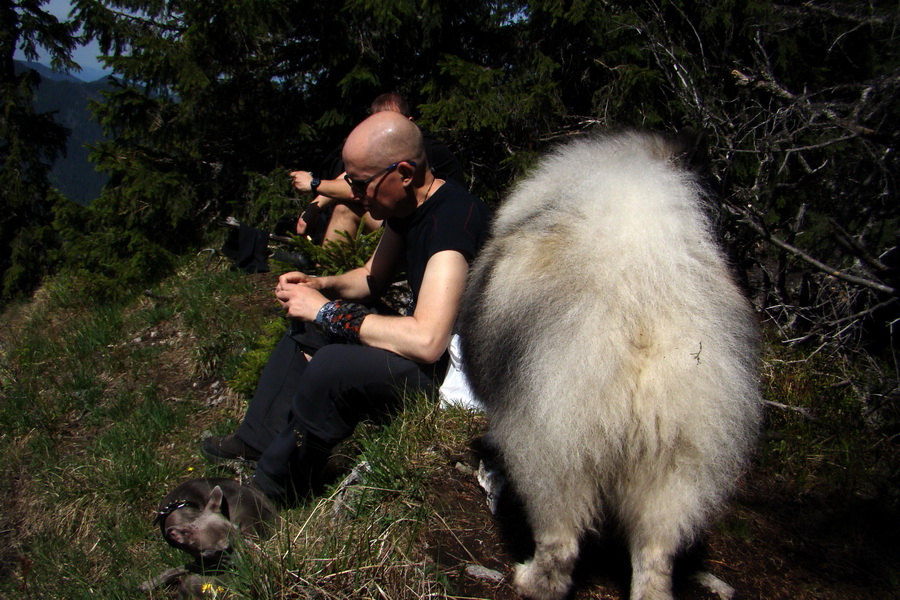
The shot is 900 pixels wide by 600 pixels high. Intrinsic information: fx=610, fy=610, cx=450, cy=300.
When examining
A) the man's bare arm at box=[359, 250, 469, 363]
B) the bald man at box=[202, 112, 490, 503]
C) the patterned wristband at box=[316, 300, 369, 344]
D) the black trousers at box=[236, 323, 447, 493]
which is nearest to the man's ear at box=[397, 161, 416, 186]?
the bald man at box=[202, 112, 490, 503]

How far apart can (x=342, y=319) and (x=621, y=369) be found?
1453mm

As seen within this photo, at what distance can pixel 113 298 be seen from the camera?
6.12 m

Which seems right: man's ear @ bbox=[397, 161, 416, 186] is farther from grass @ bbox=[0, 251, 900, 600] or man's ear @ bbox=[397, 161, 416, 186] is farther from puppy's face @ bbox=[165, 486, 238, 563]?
puppy's face @ bbox=[165, 486, 238, 563]

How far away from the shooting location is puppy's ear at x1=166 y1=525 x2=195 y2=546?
96.2 inches

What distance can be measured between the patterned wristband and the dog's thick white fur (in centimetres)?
90

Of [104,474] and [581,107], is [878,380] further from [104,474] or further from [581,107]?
[104,474]

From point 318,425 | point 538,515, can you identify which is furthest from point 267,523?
point 538,515

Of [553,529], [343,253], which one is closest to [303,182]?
[343,253]

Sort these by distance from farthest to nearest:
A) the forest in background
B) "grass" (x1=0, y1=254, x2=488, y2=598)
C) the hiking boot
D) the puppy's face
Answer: the forest in background, the hiking boot, the puppy's face, "grass" (x1=0, y1=254, x2=488, y2=598)

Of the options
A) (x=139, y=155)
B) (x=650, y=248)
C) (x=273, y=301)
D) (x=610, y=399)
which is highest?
(x=139, y=155)

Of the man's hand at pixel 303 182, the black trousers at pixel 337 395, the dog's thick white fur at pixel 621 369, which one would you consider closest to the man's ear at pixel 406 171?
the black trousers at pixel 337 395

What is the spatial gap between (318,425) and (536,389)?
1.41 metres

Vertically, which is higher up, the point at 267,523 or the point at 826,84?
the point at 826,84

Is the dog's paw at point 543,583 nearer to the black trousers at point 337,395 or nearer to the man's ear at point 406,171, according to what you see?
the black trousers at point 337,395
